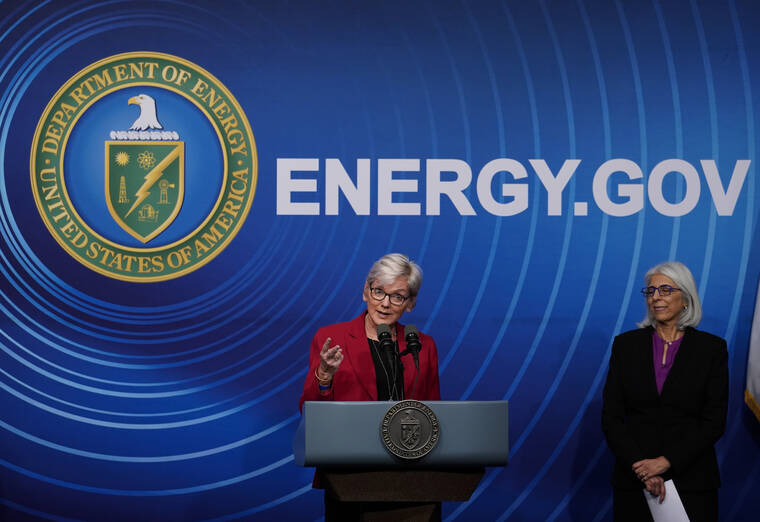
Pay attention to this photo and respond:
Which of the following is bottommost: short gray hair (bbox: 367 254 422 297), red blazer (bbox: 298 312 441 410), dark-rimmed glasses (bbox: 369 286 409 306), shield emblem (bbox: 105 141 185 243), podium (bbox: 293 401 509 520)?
podium (bbox: 293 401 509 520)

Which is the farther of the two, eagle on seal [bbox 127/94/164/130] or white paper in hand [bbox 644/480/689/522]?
eagle on seal [bbox 127/94/164/130]

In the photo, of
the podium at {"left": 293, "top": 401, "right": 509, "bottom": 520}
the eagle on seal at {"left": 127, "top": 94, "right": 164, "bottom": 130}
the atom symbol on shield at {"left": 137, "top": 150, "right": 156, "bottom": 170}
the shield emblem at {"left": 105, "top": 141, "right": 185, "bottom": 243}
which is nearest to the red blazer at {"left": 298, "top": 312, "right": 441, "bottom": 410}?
the podium at {"left": 293, "top": 401, "right": 509, "bottom": 520}

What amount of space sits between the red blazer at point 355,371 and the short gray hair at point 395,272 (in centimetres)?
17

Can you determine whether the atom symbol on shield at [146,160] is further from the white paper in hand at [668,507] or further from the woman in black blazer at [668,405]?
the white paper in hand at [668,507]

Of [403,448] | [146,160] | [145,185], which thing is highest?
[146,160]

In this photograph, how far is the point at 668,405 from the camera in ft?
11.0

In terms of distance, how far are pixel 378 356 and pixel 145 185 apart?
6.45 feet

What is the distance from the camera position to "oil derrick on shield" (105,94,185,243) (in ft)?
14.2

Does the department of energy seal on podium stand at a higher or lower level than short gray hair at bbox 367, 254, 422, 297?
lower

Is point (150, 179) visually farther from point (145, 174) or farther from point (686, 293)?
point (686, 293)

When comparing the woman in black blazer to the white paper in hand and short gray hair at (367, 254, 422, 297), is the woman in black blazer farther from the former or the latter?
short gray hair at (367, 254, 422, 297)

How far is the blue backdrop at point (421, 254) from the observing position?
Answer: 428 cm

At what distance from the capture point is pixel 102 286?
431 cm

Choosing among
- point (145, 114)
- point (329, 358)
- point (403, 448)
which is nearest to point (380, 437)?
point (403, 448)
